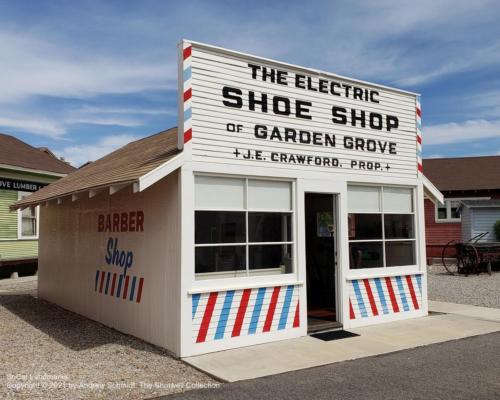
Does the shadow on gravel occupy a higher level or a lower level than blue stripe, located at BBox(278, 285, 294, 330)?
lower

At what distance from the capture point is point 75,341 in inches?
309

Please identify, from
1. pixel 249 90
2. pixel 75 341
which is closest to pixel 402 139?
pixel 249 90

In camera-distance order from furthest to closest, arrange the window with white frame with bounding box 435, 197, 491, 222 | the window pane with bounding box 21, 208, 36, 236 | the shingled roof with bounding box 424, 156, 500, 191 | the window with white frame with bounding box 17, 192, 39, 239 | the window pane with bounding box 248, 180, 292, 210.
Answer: the shingled roof with bounding box 424, 156, 500, 191, the window with white frame with bounding box 435, 197, 491, 222, the window pane with bounding box 21, 208, 36, 236, the window with white frame with bounding box 17, 192, 39, 239, the window pane with bounding box 248, 180, 292, 210

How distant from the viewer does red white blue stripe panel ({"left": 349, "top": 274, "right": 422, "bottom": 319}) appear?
8.67 meters

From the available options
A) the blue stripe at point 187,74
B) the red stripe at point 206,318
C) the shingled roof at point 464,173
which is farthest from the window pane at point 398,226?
the shingled roof at point 464,173

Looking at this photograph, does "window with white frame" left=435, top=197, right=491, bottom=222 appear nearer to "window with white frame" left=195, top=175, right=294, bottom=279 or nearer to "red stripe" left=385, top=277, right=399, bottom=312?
"red stripe" left=385, top=277, right=399, bottom=312

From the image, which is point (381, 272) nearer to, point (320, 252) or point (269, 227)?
point (320, 252)

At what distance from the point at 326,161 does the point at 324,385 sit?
13.4 ft

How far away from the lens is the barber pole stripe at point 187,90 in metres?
7.07

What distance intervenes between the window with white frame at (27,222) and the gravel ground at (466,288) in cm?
1467

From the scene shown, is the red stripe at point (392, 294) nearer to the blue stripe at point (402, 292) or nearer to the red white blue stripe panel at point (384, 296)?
the red white blue stripe panel at point (384, 296)

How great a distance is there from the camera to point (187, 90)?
7102mm

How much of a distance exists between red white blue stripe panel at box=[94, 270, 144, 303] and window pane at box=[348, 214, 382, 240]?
3831 millimetres

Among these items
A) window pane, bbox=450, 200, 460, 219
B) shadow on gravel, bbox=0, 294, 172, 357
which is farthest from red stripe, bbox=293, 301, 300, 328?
window pane, bbox=450, 200, 460, 219
